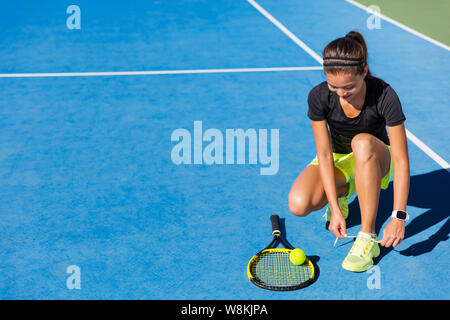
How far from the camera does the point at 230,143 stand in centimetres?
530

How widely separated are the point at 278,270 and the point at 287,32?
616cm

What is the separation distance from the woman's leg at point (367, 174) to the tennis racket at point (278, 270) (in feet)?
1.58

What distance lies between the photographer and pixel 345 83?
3193mm

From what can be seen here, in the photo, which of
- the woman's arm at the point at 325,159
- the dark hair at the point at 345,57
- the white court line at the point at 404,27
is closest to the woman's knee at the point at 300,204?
the woman's arm at the point at 325,159

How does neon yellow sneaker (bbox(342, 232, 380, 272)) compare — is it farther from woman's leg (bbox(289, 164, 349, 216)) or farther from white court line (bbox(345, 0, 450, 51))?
white court line (bbox(345, 0, 450, 51))

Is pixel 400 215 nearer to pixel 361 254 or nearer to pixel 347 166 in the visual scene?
pixel 361 254

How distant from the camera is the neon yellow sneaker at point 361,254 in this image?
136 inches

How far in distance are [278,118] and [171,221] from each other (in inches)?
83.8

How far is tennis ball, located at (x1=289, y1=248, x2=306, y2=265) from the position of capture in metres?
3.49

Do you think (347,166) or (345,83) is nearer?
(345,83)

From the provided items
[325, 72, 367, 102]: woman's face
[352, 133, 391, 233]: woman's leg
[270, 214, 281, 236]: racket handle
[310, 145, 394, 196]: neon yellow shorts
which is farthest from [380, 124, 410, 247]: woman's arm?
[270, 214, 281, 236]: racket handle

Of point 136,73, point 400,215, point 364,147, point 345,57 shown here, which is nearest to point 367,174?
point 364,147
